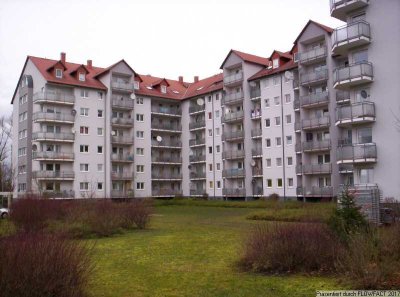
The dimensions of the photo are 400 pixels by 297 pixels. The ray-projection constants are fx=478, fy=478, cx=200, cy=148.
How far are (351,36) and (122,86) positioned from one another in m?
40.6

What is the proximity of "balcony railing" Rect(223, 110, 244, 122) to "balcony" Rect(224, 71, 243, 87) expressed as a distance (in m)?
4.06

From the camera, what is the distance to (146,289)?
34.0 feet

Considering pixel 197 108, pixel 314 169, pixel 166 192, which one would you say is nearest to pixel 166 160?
pixel 166 192

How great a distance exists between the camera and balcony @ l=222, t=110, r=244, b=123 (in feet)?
213

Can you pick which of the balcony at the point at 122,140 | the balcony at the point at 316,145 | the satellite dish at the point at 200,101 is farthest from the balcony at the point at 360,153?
the balcony at the point at 122,140

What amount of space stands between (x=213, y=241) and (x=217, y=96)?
175 ft

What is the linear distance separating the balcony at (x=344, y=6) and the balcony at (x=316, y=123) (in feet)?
50.3

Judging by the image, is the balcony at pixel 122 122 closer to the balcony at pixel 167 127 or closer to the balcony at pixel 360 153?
the balcony at pixel 167 127

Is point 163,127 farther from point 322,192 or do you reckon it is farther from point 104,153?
point 322,192

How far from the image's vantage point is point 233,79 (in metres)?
66.0

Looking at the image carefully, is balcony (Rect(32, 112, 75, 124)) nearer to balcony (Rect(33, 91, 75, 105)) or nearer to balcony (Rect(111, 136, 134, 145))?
balcony (Rect(33, 91, 75, 105))

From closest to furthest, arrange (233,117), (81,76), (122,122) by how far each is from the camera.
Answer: (233,117)
(81,76)
(122,122)

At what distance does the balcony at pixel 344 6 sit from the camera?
117 feet

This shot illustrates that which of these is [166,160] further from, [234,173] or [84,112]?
[84,112]
